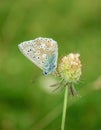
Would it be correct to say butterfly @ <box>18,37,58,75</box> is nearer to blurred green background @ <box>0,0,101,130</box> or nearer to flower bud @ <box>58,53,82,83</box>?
flower bud @ <box>58,53,82,83</box>

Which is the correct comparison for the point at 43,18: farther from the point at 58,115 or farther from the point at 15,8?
the point at 58,115

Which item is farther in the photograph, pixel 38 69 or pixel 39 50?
pixel 38 69

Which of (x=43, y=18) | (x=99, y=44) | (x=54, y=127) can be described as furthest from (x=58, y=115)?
(x=43, y=18)

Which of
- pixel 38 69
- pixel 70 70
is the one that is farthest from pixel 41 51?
pixel 38 69

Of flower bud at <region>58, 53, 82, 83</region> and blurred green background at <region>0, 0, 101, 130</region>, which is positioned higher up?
blurred green background at <region>0, 0, 101, 130</region>

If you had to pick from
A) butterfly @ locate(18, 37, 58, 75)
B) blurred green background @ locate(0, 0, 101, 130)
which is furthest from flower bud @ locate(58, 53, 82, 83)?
blurred green background @ locate(0, 0, 101, 130)

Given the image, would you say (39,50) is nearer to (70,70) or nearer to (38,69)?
(70,70)
